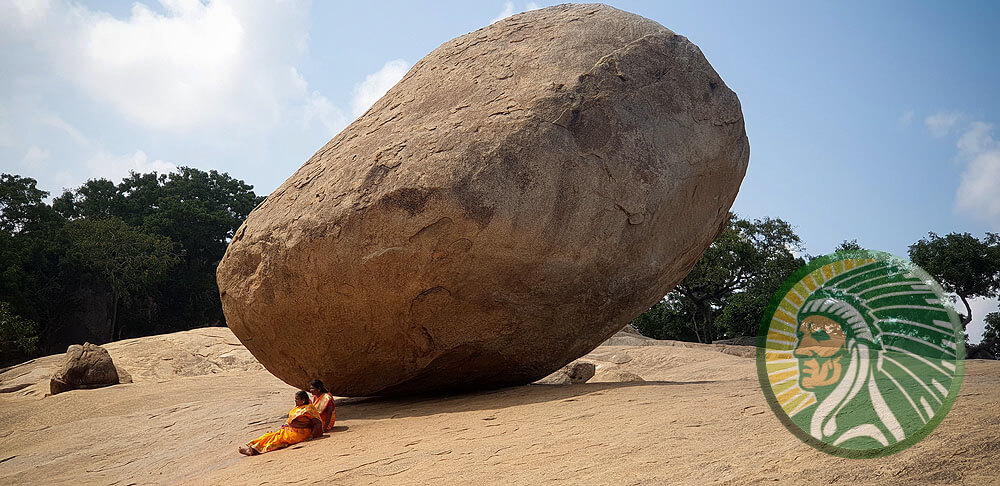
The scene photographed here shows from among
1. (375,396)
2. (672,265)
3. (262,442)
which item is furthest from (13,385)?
(672,265)

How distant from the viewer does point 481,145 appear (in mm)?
6203

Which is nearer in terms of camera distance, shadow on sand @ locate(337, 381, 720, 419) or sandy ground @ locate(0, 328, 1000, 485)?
sandy ground @ locate(0, 328, 1000, 485)

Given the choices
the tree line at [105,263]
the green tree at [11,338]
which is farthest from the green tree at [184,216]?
the green tree at [11,338]

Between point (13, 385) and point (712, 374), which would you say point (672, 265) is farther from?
point (13, 385)

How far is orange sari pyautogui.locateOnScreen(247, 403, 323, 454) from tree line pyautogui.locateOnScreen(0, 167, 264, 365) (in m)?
17.3

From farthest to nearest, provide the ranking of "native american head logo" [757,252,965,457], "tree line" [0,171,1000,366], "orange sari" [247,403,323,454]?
"tree line" [0,171,1000,366], "orange sari" [247,403,323,454], "native american head logo" [757,252,965,457]

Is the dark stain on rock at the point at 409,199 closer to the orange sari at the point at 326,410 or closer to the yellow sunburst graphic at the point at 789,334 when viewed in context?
the orange sari at the point at 326,410

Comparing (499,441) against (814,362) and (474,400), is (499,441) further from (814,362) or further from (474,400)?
(814,362)

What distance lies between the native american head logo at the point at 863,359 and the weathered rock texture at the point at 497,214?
1.61m

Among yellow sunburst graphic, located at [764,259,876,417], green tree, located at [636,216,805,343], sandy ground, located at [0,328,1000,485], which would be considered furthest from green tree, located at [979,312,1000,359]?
yellow sunburst graphic, located at [764,259,876,417]

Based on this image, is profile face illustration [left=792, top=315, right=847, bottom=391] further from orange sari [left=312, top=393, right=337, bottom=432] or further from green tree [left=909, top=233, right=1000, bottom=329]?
green tree [left=909, top=233, right=1000, bottom=329]

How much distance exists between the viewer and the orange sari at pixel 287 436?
5793 millimetres

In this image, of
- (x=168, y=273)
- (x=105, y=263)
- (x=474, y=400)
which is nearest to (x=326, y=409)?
(x=474, y=400)

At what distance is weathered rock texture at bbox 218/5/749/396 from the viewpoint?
616cm
